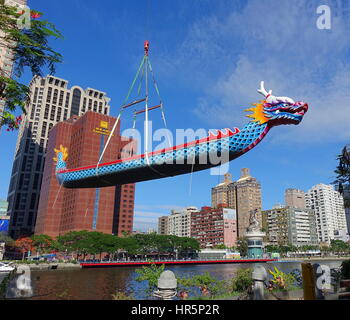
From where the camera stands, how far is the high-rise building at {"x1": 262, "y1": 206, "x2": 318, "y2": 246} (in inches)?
5935

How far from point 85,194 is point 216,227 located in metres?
66.7

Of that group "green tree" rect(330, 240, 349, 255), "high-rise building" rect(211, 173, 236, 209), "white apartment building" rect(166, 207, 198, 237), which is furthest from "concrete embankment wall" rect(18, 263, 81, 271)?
"high-rise building" rect(211, 173, 236, 209)

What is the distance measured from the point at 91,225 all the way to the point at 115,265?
32.8m

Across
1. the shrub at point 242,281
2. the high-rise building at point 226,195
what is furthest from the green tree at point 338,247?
the shrub at point 242,281

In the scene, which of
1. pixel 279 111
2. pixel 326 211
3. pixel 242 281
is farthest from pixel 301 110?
pixel 326 211

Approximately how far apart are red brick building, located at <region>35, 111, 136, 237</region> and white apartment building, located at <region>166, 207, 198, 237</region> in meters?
46.2

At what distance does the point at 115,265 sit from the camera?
7931 centimetres

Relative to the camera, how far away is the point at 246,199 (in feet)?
568

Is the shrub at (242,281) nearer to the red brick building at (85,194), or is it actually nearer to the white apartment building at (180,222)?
the red brick building at (85,194)

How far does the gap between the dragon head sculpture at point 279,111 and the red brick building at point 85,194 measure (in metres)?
93.2

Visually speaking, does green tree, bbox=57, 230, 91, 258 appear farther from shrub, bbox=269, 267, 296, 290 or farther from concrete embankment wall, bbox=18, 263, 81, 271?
shrub, bbox=269, 267, 296, 290

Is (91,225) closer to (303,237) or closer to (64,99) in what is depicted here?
(64,99)
